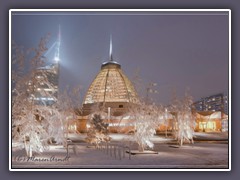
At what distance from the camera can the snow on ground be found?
4340 mm

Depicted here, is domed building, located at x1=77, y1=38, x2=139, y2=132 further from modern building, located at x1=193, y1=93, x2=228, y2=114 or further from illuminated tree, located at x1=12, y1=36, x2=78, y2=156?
modern building, located at x1=193, y1=93, x2=228, y2=114

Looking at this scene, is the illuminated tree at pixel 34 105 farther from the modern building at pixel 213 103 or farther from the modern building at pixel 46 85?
the modern building at pixel 213 103

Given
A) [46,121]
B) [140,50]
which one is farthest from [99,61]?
[46,121]

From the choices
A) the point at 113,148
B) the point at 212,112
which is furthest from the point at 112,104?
the point at 212,112

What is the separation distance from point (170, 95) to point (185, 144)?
87cm

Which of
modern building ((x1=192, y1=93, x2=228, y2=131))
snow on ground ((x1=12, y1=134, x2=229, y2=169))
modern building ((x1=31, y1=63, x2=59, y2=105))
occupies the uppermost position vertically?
modern building ((x1=31, y1=63, x2=59, y2=105))

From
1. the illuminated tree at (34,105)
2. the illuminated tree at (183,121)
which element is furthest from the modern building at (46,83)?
the illuminated tree at (183,121)

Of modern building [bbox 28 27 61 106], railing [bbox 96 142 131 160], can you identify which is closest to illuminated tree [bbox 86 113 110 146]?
railing [bbox 96 142 131 160]

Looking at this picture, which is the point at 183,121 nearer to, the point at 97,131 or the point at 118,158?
the point at 118,158

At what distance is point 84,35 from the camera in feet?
15.5

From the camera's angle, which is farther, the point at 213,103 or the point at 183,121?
the point at 183,121

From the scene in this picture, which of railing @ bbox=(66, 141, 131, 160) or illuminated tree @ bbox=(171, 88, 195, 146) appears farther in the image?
illuminated tree @ bbox=(171, 88, 195, 146)

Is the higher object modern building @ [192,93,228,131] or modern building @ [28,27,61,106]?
modern building @ [28,27,61,106]

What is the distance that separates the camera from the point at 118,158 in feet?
14.6
